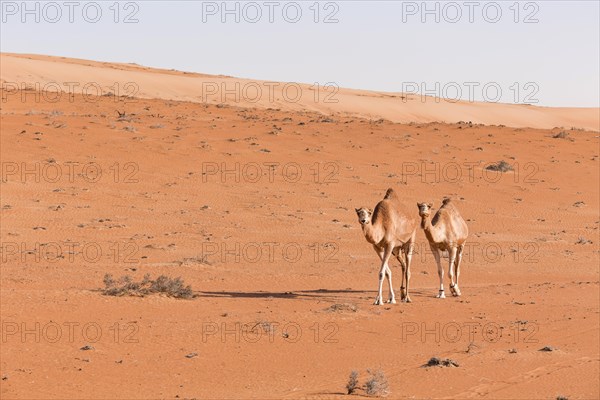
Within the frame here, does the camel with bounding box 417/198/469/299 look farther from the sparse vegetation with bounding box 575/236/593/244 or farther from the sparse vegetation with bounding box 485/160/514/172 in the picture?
the sparse vegetation with bounding box 485/160/514/172

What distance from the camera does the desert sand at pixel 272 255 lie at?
12.4 meters

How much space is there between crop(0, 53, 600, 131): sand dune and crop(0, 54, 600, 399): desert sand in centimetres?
1511

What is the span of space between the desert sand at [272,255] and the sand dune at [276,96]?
49.6 feet

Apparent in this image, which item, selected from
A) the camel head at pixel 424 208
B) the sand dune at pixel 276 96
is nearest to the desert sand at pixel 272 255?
the camel head at pixel 424 208

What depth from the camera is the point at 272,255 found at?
75.8ft

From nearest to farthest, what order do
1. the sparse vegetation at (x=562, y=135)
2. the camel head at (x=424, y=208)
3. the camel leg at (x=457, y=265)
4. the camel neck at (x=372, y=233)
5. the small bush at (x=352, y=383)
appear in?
the small bush at (x=352, y=383), the camel head at (x=424, y=208), the camel neck at (x=372, y=233), the camel leg at (x=457, y=265), the sparse vegetation at (x=562, y=135)

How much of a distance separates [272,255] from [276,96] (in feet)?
157

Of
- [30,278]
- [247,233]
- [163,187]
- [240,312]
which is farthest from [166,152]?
[240,312]

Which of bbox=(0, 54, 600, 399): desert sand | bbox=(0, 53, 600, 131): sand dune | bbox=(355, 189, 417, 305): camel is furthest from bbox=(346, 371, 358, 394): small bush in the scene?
bbox=(0, 53, 600, 131): sand dune

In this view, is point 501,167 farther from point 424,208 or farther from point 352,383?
point 352,383

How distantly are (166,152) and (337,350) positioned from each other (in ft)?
79.0

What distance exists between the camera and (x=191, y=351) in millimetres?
13305

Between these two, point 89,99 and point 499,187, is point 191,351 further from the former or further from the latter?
point 89,99

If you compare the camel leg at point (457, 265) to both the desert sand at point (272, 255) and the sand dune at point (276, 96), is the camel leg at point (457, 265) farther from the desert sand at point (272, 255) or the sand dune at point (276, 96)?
the sand dune at point (276, 96)
